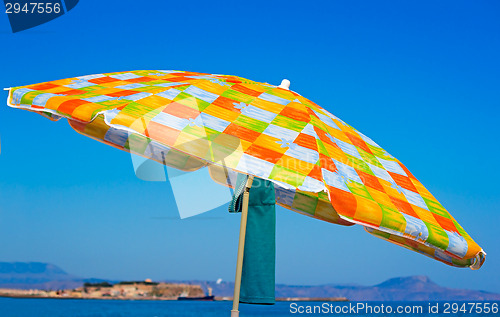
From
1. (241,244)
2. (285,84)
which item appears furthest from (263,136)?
(285,84)

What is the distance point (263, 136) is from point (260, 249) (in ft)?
2.20

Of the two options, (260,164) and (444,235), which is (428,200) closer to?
(444,235)

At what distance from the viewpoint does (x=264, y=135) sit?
7.45ft

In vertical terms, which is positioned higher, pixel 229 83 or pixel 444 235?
pixel 229 83

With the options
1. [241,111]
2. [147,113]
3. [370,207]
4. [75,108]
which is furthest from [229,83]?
[370,207]

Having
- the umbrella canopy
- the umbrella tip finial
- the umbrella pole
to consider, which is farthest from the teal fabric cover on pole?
the umbrella tip finial

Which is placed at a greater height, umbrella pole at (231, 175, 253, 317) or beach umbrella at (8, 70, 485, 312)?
beach umbrella at (8, 70, 485, 312)

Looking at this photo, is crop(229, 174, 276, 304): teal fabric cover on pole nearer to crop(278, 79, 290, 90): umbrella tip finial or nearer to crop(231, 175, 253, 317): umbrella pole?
crop(231, 175, 253, 317): umbrella pole

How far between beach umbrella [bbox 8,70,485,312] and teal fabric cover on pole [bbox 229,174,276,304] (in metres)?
0.06

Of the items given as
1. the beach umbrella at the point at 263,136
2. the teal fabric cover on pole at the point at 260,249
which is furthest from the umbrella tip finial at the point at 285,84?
the teal fabric cover on pole at the point at 260,249

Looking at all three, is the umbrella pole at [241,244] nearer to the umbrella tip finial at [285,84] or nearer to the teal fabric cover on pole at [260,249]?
the teal fabric cover on pole at [260,249]

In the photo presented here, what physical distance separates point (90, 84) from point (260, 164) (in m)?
1.14

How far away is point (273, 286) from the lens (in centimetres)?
258

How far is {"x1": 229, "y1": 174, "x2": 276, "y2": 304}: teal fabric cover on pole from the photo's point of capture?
2.56m
